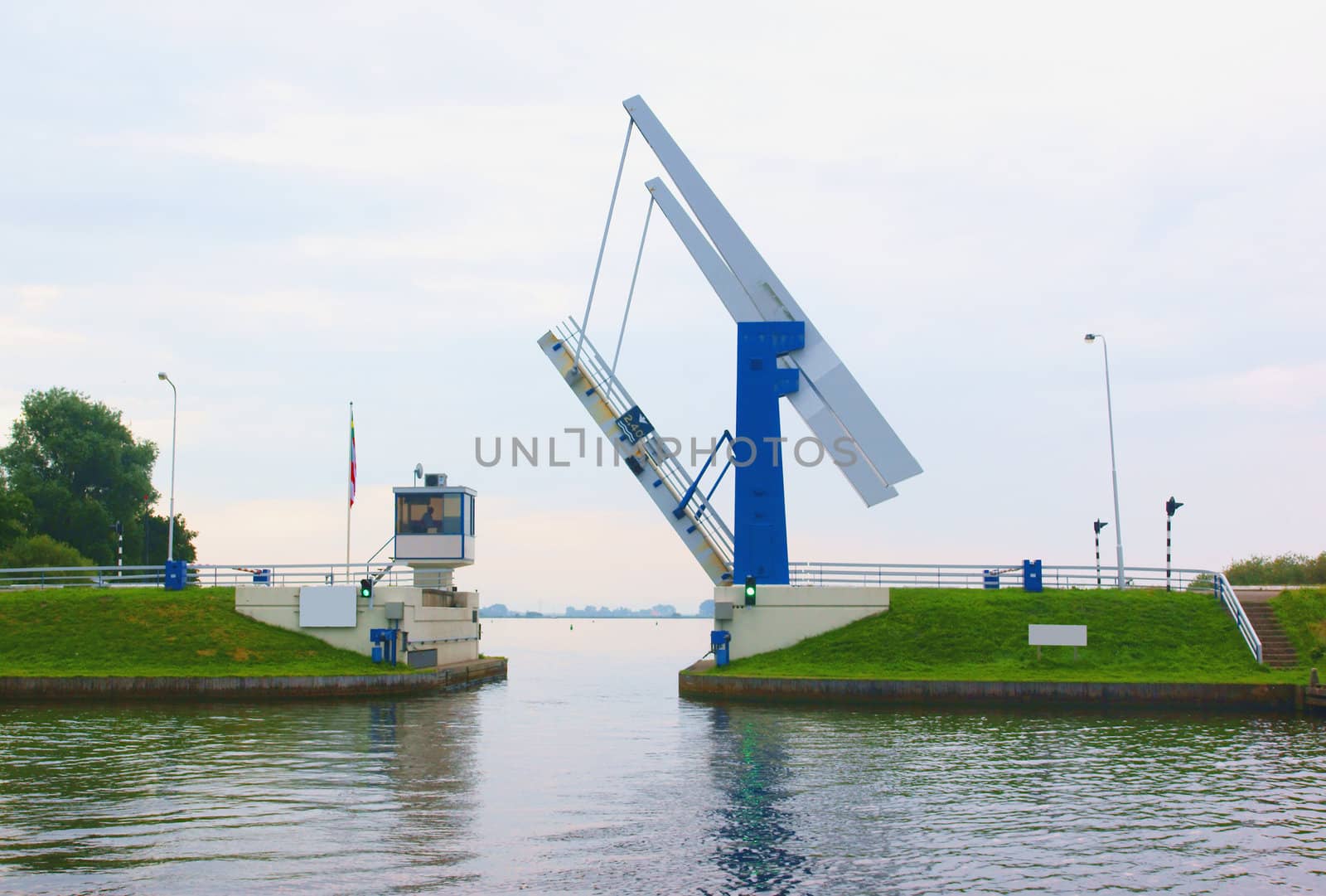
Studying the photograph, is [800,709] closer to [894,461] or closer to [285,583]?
[894,461]

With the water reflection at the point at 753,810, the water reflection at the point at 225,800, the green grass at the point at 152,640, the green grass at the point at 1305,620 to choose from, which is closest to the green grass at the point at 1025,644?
the green grass at the point at 1305,620

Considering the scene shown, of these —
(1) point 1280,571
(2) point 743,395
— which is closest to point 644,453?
(2) point 743,395

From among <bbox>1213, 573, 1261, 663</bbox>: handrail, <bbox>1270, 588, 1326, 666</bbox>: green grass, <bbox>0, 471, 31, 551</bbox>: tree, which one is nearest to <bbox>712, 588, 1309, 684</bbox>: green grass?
<bbox>1270, 588, 1326, 666</bbox>: green grass

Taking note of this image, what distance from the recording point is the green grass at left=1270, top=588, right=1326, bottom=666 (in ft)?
110

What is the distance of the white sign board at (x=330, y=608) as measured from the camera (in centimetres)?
3656

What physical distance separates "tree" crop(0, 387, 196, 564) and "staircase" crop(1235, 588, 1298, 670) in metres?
60.7

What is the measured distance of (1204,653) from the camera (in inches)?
1341

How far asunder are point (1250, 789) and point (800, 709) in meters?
12.4

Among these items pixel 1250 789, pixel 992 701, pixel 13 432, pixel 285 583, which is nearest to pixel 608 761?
pixel 1250 789

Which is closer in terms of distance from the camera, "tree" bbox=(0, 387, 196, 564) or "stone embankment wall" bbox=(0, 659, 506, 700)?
"stone embankment wall" bbox=(0, 659, 506, 700)

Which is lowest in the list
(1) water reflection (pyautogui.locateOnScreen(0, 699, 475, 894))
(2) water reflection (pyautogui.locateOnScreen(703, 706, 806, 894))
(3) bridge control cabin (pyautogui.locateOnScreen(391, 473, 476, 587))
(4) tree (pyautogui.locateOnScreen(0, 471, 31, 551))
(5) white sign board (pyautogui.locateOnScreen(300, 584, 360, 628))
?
(2) water reflection (pyautogui.locateOnScreen(703, 706, 806, 894))

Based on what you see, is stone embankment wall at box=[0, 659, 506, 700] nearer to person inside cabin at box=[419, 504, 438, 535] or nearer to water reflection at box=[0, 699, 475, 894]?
water reflection at box=[0, 699, 475, 894]

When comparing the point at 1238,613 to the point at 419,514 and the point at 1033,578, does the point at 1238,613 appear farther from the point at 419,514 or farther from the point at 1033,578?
the point at 419,514

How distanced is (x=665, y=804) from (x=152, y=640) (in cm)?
2357
